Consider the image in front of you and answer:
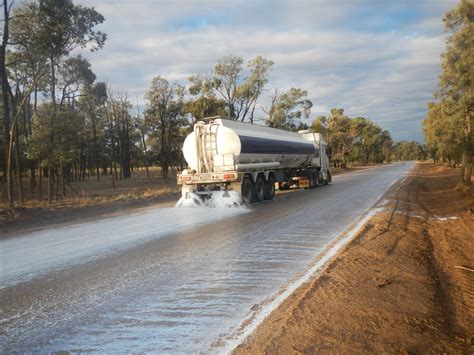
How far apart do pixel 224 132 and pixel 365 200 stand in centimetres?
631

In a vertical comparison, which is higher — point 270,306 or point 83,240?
point 83,240

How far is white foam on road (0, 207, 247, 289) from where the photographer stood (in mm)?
7002

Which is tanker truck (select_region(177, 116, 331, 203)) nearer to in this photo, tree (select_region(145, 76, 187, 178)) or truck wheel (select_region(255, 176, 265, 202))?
truck wheel (select_region(255, 176, 265, 202))

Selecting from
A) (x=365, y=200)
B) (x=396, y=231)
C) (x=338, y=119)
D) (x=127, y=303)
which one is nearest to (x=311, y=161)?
(x=365, y=200)

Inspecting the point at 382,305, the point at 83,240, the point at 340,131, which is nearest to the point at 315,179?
the point at 83,240

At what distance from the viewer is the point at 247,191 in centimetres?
1736

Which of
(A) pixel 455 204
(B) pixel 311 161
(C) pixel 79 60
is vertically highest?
(C) pixel 79 60

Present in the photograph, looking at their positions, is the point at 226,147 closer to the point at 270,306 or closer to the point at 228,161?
the point at 228,161

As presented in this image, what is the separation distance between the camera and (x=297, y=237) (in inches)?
361

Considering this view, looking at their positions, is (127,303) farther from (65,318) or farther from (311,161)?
(311,161)

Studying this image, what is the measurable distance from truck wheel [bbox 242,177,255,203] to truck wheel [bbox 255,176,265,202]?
0.31 metres

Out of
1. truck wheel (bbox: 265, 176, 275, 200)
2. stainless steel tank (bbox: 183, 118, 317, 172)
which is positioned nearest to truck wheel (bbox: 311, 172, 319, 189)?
truck wheel (bbox: 265, 176, 275, 200)

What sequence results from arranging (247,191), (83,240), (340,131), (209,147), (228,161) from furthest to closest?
(340,131) → (247,191) → (209,147) → (228,161) → (83,240)

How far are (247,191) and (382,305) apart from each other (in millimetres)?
12604
